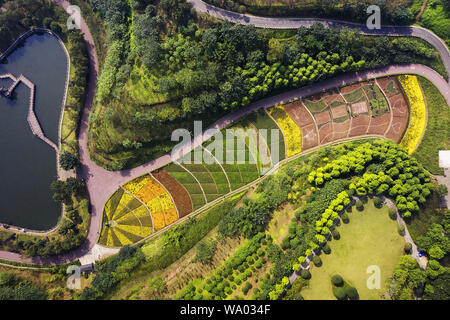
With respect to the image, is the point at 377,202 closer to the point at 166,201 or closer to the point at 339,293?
the point at 339,293

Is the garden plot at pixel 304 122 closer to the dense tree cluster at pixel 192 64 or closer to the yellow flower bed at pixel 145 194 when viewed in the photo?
the dense tree cluster at pixel 192 64

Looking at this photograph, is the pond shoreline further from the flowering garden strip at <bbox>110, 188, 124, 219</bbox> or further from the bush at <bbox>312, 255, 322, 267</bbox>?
the bush at <bbox>312, 255, 322, 267</bbox>

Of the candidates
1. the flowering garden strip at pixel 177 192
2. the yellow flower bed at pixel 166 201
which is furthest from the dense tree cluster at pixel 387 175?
the yellow flower bed at pixel 166 201

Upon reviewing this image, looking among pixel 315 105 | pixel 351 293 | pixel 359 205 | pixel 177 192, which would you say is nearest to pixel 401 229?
pixel 359 205

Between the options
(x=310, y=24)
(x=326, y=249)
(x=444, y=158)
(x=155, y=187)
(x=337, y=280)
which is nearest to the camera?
(x=337, y=280)

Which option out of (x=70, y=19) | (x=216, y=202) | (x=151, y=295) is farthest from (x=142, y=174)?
(x=70, y=19)

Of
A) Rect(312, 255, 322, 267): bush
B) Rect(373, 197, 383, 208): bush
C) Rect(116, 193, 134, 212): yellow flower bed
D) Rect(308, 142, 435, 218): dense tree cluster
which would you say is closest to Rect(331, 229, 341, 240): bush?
A: Rect(312, 255, 322, 267): bush
